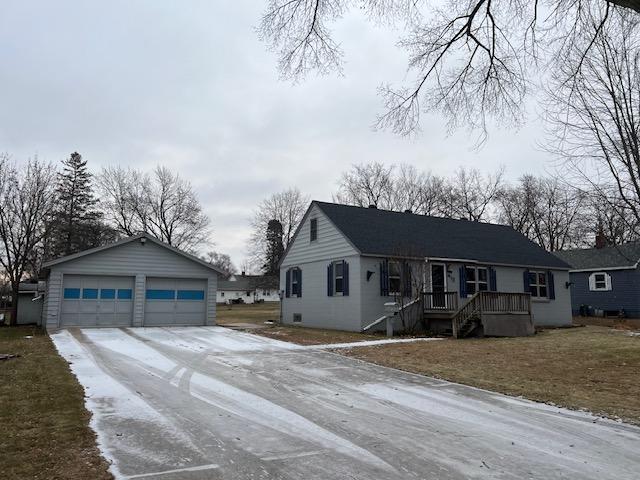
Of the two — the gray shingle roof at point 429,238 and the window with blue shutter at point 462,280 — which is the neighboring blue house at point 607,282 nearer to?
the gray shingle roof at point 429,238

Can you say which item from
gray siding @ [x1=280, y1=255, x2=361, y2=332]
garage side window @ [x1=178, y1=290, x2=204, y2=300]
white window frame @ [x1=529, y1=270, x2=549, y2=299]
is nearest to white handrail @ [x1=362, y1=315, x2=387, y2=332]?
gray siding @ [x1=280, y1=255, x2=361, y2=332]

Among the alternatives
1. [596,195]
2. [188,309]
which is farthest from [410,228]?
[188,309]

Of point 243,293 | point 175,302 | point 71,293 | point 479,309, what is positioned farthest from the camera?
point 243,293

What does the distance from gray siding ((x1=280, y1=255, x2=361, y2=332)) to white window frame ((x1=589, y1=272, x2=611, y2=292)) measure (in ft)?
64.4

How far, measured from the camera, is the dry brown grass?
7477mm

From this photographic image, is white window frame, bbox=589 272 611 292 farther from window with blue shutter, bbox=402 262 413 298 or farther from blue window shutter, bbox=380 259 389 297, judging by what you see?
blue window shutter, bbox=380 259 389 297

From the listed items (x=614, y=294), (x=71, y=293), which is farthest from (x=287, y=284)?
(x=614, y=294)

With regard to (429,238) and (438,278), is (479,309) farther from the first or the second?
(429,238)

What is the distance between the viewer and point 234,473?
13.5ft

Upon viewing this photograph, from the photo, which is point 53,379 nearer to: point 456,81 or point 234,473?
point 234,473

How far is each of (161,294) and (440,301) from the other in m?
12.1

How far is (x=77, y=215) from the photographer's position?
43094mm

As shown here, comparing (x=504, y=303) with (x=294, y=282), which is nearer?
(x=504, y=303)

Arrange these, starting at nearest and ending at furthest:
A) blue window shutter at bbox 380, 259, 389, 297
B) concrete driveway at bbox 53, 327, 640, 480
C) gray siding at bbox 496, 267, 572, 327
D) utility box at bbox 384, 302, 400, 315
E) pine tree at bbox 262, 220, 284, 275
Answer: concrete driveway at bbox 53, 327, 640, 480, utility box at bbox 384, 302, 400, 315, blue window shutter at bbox 380, 259, 389, 297, gray siding at bbox 496, 267, 572, 327, pine tree at bbox 262, 220, 284, 275
